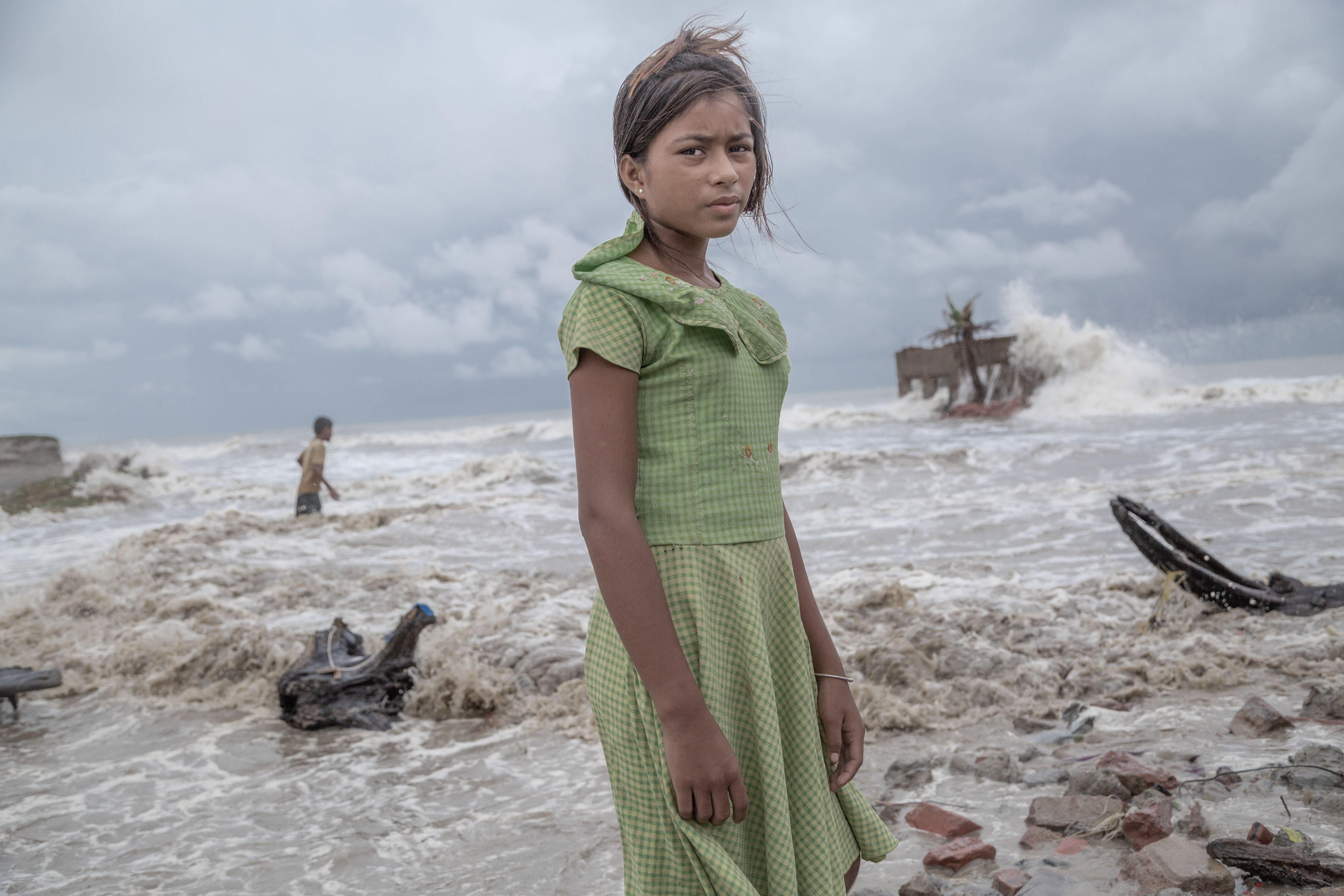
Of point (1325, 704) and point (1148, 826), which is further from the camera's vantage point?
point (1325, 704)

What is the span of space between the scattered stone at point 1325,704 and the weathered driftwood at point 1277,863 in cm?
127

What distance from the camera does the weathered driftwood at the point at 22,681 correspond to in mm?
4246

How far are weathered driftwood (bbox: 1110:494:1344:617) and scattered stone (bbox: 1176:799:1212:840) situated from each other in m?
2.12

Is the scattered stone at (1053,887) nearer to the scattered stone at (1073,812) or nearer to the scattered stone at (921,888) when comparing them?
the scattered stone at (921,888)

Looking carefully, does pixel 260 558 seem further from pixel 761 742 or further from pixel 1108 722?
pixel 761 742

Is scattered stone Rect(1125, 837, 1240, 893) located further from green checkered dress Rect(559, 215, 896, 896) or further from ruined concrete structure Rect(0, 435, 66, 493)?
ruined concrete structure Rect(0, 435, 66, 493)

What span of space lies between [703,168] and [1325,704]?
3152 millimetres

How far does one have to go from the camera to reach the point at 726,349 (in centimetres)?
113

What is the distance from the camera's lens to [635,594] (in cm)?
100

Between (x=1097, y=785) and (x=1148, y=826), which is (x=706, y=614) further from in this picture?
(x=1097, y=785)

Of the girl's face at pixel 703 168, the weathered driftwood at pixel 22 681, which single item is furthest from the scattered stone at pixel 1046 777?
the weathered driftwood at pixel 22 681

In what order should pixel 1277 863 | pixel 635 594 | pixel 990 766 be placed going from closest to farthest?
pixel 635 594 → pixel 1277 863 → pixel 990 766

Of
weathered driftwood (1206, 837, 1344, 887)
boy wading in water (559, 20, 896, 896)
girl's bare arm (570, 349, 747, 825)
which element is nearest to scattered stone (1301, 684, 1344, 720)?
weathered driftwood (1206, 837, 1344, 887)

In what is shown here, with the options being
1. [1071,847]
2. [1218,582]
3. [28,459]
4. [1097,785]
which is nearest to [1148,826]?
[1071,847]
